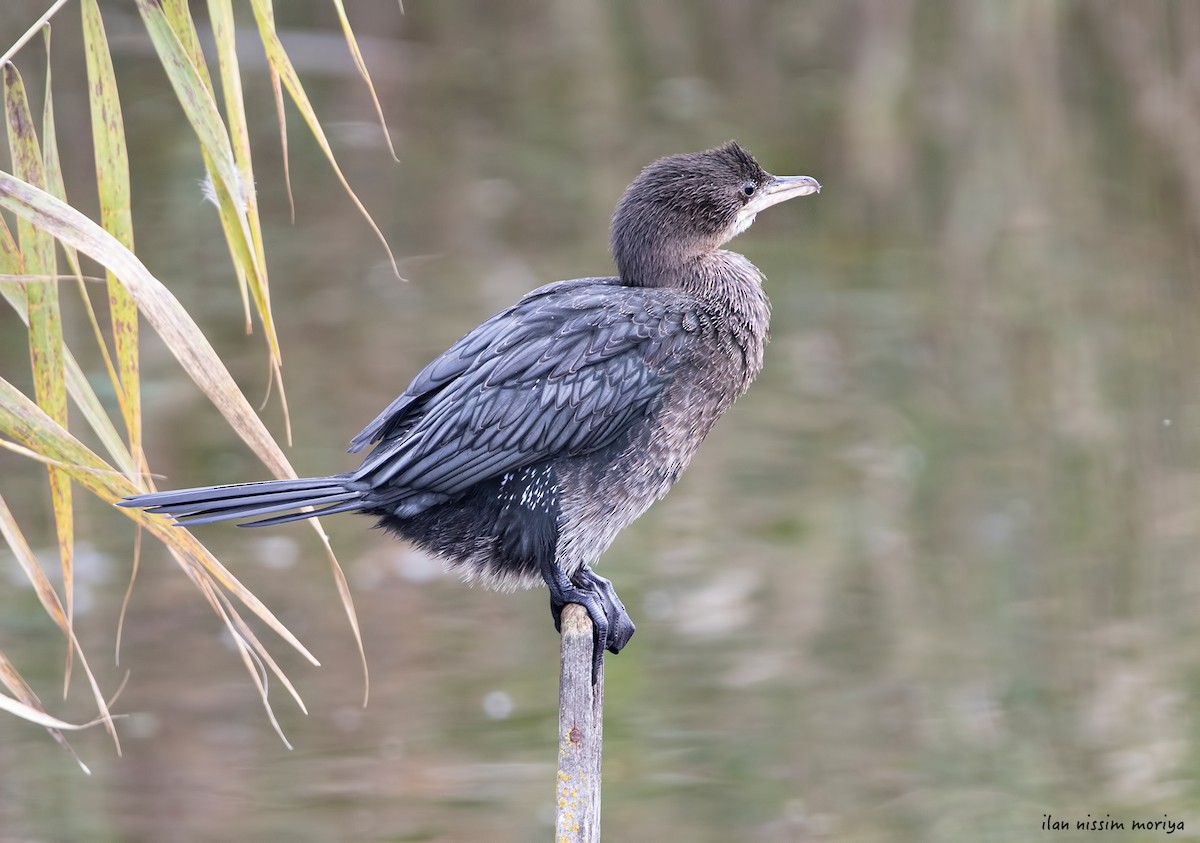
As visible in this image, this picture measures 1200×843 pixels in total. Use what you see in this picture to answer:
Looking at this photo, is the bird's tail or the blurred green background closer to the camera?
the bird's tail

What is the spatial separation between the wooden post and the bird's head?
0.82 m

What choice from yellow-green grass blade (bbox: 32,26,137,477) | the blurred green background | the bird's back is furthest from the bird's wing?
the blurred green background

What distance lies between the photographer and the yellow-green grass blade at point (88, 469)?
2.09 meters

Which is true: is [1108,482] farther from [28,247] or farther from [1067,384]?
[28,247]

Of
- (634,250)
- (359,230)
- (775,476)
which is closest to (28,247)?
(634,250)

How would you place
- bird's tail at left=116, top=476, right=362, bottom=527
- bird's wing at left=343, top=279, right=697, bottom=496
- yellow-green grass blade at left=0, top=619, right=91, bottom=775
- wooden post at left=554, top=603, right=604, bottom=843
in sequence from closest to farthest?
yellow-green grass blade at left=0, top=619, right=91, bottom=775
bird's tail at left=116, top=476, right=362, bottom=527
wooden post at left=554, top=603, right=604, bottom=843
bird's wing at left=343, top=279, right=697, bottom=496

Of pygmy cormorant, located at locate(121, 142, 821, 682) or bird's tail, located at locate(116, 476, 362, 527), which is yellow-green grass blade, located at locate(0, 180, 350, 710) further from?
pygmy cormorant, located at locate(121, 142, 821, 682)

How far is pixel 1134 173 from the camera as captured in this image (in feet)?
31.6

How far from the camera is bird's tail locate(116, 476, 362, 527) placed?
7.87 feet

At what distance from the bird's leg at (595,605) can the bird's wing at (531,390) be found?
23 cm

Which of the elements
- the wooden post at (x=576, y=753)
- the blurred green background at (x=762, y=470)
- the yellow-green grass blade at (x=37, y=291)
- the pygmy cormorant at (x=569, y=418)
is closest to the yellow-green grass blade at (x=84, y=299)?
the yellow-green grass blade at (x=37, y=291)

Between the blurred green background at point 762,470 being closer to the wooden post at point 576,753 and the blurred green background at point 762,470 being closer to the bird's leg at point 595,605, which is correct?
the bird's leg at point 595,605

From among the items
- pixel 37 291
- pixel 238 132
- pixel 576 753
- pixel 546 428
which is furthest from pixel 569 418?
pixel 37 291

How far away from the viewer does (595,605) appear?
115 inches
